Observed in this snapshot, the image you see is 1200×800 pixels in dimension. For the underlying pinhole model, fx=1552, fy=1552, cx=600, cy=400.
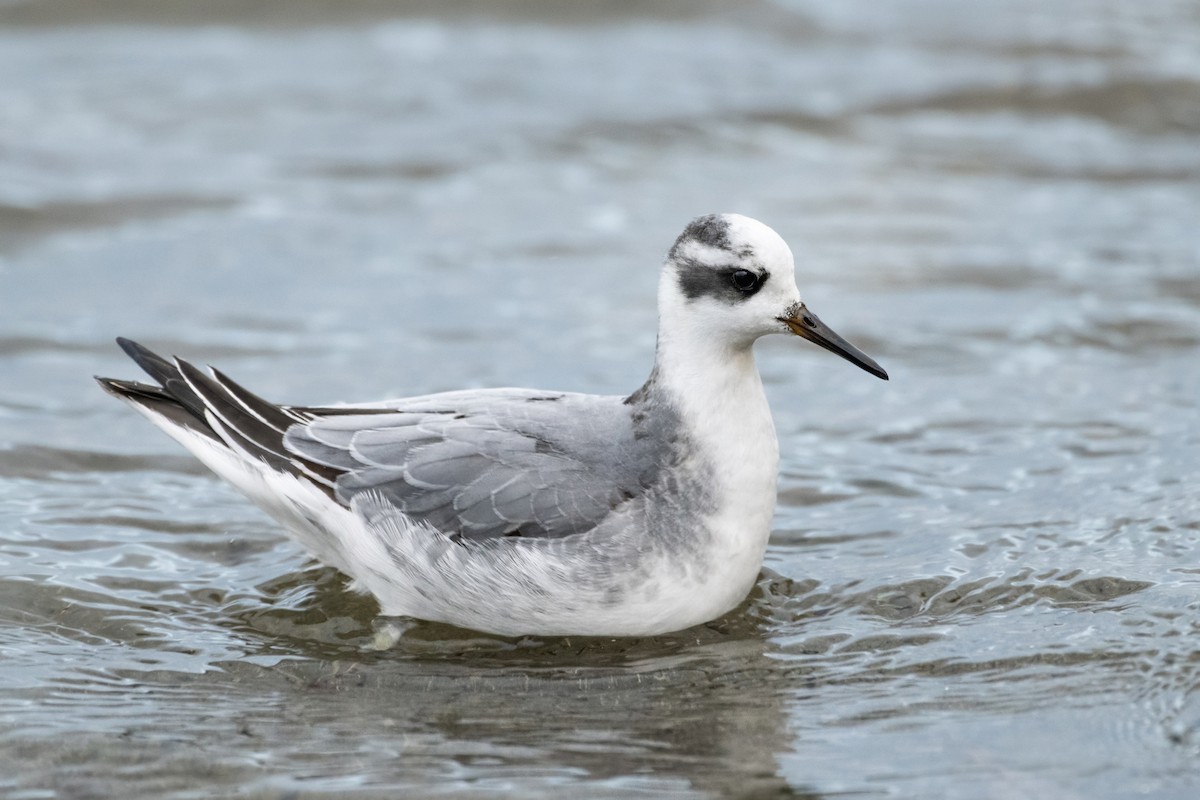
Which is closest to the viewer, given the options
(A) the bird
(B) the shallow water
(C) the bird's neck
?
(B) the shallow water

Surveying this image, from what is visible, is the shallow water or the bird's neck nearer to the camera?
the shallow water

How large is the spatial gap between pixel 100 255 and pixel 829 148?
569 centimetres

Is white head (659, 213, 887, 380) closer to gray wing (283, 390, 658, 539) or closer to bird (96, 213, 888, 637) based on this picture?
bird (96, 213, 888, 637)

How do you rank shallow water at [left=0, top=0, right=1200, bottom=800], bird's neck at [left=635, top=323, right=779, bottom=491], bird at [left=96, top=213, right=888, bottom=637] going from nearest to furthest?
shallow water at [left=0, top=0, right=1200, bottom=800] → bird at [left=96, top=213, right=888, bottom=637] → bird's neck at [left=635, top=323, right=779, bottom=491]

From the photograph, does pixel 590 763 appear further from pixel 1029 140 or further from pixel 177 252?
pixel 1029 140

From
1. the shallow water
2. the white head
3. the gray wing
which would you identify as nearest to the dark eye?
the white head

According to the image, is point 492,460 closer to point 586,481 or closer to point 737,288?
point 586,481

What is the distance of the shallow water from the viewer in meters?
5.39

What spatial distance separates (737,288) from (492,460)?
118 cm

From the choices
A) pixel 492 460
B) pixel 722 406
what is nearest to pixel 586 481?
pixel 492 460

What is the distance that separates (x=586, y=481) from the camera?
607 cm

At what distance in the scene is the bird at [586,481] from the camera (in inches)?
235

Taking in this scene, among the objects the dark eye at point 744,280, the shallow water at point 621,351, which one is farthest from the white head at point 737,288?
the shallow water at point 621,351

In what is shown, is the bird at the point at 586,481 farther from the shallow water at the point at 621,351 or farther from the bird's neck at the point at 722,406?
the shallow water at the point at 621,351
